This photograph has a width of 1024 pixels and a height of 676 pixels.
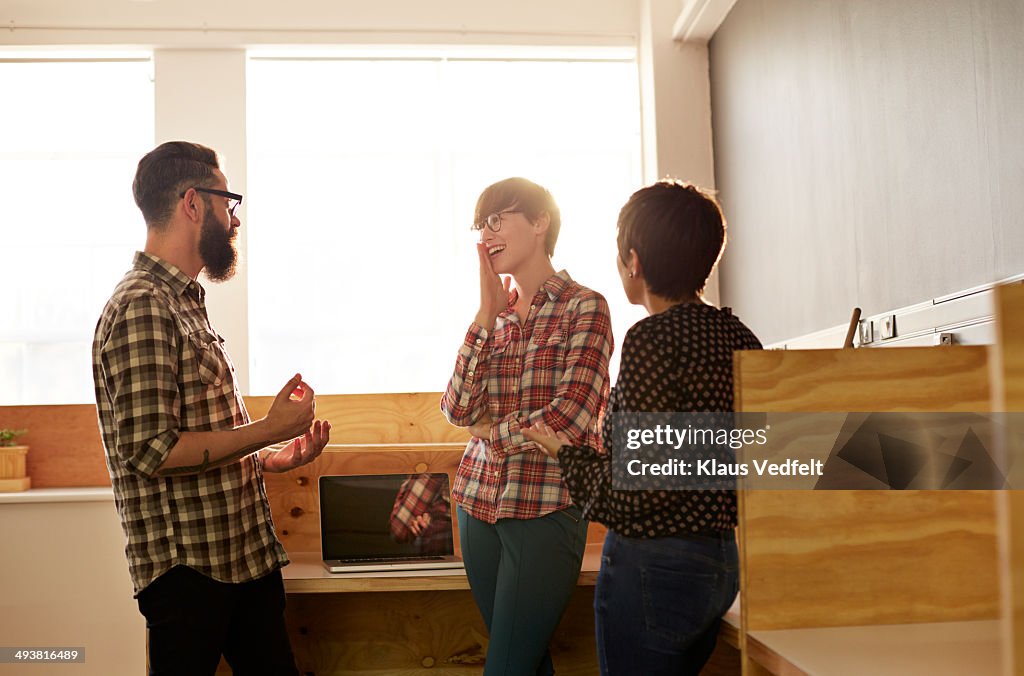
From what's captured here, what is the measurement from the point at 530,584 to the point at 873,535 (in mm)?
627

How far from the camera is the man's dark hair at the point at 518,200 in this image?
6.32ft

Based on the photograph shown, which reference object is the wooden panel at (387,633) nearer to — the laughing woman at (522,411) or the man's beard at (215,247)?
the laughing woman at (522,411)

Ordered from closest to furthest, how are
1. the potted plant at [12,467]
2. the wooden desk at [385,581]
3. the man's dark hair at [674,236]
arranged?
1. the man's dark hair at [674,236]
2. the wooden desk at [385,581]
3. the potted plant at [12,467]

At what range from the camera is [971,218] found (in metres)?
1.80

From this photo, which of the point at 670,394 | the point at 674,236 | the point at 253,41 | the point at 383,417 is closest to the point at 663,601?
the point at 670,394

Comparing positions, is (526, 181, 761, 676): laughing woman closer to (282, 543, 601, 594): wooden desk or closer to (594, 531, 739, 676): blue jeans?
(594, 531, 739, 676): blue jeans

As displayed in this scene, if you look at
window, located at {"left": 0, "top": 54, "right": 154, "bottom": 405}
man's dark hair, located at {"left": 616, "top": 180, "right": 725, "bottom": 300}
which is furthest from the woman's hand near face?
window, located at {"left": 0, "top": 54, "right": 154, "bottom": 405}

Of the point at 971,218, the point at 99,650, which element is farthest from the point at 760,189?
the point at 99,650

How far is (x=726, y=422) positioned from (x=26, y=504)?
2542 mm

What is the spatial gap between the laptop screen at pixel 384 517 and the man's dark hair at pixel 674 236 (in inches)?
51.3

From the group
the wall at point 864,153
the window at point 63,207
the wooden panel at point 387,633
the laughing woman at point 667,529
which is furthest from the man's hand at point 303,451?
the window at point 63,207

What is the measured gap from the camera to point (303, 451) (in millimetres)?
2129

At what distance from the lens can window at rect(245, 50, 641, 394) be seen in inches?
146

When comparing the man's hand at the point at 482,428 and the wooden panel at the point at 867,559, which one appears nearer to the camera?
the wooden panel at the point at 867,559
